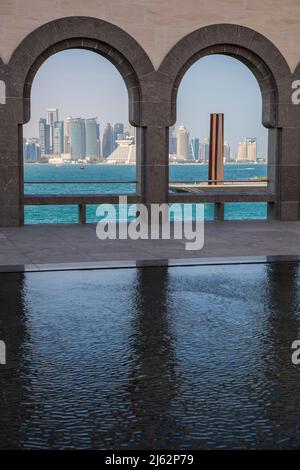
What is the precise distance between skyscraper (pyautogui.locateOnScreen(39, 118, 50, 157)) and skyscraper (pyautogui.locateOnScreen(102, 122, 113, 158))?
1038cm

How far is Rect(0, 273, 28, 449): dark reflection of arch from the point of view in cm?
456

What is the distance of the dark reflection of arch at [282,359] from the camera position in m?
4.63

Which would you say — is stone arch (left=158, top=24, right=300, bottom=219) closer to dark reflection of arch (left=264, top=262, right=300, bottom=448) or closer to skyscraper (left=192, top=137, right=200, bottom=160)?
dark reflection of arch (left=264, top=262, right=300, bottom=448)

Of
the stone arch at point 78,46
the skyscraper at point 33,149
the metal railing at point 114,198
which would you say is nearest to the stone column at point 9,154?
the stone arch at point 78,46

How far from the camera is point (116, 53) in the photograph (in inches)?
702

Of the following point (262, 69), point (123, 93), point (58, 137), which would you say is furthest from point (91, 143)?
point (262, 69)

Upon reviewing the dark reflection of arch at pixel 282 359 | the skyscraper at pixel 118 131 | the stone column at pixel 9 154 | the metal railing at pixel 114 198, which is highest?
the skyscraper at pixel 118 131

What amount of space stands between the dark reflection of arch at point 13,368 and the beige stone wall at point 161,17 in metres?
9.23

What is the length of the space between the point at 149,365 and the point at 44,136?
14067 centimetres

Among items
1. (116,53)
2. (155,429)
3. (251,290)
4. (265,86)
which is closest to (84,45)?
(116,53)

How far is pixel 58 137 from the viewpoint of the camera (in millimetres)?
145125

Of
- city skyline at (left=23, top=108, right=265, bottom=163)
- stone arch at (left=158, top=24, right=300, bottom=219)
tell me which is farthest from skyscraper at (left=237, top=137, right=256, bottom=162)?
stone arch at (left=158, top=24, right=300, bottom=219)

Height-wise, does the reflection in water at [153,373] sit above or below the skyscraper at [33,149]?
below

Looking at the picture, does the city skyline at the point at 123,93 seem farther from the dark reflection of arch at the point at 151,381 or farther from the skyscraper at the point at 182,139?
the dark reflection of arch at the point at 151,381
